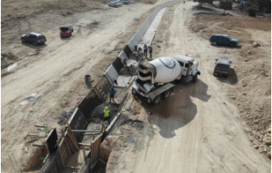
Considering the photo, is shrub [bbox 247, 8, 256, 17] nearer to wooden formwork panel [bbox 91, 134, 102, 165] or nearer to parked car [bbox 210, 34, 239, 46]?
parked car [bbox 210, 34, 239, 46]

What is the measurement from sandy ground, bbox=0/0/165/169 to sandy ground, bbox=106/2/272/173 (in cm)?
542

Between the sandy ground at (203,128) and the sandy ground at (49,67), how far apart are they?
213 inches

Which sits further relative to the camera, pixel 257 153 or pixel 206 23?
pixel 206 23

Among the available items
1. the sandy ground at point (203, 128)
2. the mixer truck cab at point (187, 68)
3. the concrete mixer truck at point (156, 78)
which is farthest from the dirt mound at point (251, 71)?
the concrete mixer truck at point (156, 78)

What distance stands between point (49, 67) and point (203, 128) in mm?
16992

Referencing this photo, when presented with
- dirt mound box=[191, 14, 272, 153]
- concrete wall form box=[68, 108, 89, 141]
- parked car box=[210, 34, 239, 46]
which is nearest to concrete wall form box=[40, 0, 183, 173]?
concrete wall form box=[68, 108, 89, 141]

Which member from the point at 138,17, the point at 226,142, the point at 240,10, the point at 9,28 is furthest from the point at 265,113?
the point at 240,10

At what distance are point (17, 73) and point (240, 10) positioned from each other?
193 feet

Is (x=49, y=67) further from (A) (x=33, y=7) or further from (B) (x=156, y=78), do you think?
(A) (x=33, y=7)

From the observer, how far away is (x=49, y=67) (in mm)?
20078

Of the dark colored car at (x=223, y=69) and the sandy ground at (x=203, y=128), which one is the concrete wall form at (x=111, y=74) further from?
the dark colored car at (x=223, y=69)

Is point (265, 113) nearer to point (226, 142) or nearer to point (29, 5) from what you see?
point (226, 142)

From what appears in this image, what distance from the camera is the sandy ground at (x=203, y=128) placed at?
9.80 metres

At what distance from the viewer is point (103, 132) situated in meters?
11.0
